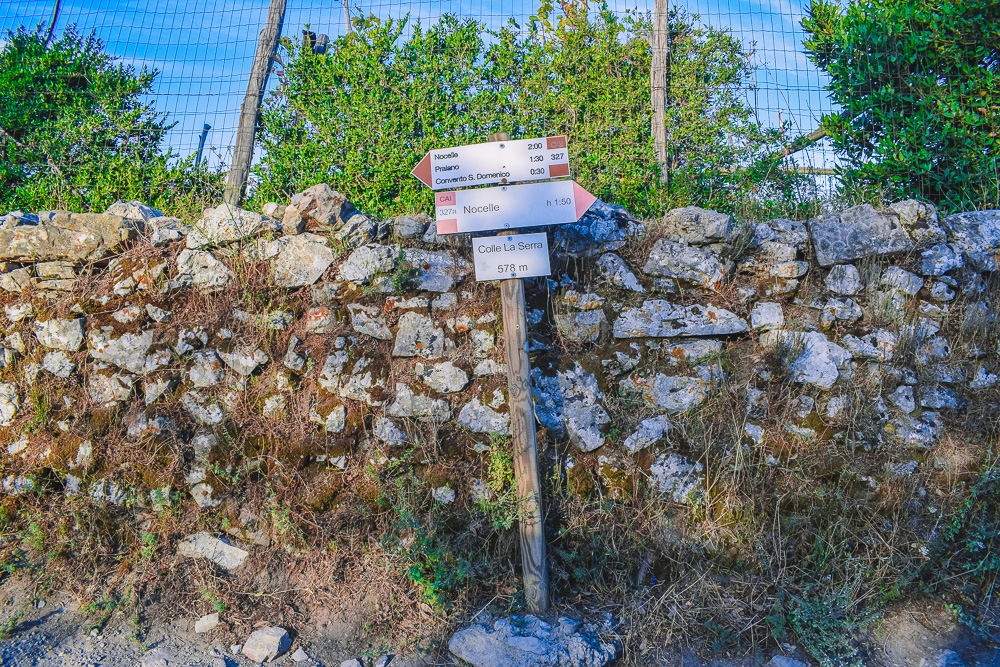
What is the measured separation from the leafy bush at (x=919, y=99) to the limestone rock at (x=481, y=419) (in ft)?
10.6

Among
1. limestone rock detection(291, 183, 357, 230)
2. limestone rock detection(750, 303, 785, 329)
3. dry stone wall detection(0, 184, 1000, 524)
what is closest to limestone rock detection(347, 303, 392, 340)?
dry stone wall detection(0, 184, 1000, 524)

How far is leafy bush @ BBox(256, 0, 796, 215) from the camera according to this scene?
548 centimetres

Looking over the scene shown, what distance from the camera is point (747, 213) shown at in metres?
4.02

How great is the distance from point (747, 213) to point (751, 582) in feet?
8.13

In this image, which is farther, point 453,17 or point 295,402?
point 453,17

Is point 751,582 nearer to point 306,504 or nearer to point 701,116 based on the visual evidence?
point 306,504

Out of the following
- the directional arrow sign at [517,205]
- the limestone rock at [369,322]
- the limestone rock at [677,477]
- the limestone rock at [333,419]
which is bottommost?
the limestone rock at [677,477]

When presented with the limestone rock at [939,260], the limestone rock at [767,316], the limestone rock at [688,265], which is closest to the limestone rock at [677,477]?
the limestone rock at [767,316]

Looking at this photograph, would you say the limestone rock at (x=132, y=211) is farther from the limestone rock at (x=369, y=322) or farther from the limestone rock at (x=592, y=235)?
the limestone rock at (x=592, y=235)

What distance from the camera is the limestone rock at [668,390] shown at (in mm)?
3283

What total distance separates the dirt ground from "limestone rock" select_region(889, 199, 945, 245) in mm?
2183

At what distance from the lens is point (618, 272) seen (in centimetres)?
351

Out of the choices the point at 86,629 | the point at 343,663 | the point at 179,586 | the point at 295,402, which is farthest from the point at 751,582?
the point at 86,629

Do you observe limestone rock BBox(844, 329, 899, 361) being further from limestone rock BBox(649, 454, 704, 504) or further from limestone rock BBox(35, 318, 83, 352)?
limestone rock BBox(35, 318, 83, 352)
